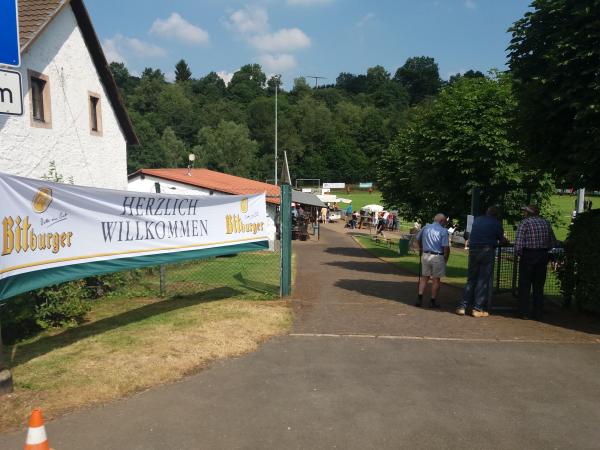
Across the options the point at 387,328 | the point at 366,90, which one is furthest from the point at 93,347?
the point at 366,90

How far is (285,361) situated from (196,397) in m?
1.29

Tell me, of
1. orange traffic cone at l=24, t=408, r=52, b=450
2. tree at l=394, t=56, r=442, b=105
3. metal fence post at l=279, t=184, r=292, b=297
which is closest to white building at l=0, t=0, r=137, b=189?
metal fence post at l=279, t=184, r=292, b=297

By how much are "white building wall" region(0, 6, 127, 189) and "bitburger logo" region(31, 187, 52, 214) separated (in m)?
6.26

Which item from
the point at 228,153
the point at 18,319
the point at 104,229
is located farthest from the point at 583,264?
the point at 228,153

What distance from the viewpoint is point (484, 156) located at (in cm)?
1205

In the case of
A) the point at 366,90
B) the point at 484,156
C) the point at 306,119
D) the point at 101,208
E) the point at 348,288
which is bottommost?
the point at 348,288

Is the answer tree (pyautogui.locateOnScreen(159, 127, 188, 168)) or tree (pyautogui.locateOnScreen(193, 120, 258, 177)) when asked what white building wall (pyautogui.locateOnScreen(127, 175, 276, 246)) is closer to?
tree (pyautogui.locateOnScreen(159, 127, 188, 168))

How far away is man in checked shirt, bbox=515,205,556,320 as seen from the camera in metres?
7.48

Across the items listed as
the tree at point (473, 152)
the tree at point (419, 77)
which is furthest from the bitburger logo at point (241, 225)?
the tree at point (419, 77)

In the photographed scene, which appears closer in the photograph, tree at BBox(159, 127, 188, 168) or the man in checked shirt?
the man in checked shirt

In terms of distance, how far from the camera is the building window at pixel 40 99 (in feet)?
39.8

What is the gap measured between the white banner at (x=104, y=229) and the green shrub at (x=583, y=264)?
510 cm

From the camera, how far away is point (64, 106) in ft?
43.6

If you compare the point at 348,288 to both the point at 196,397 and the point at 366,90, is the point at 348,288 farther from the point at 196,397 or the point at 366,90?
the point at 366,90
